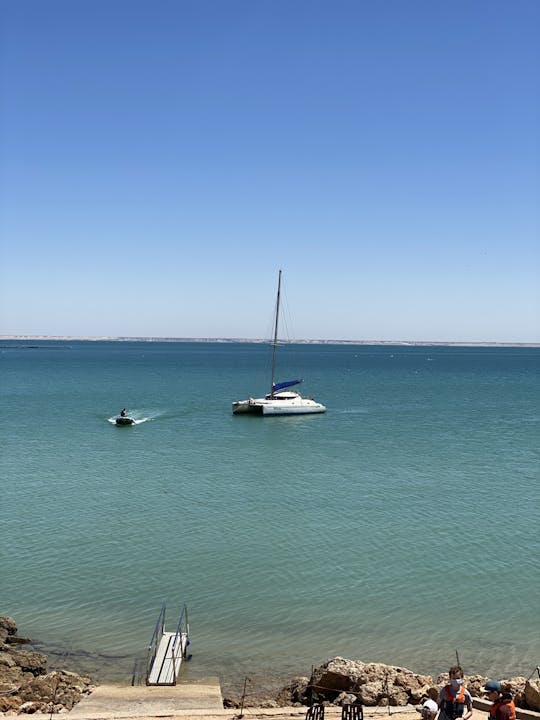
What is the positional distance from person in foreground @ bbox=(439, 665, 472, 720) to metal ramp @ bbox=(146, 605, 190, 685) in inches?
292

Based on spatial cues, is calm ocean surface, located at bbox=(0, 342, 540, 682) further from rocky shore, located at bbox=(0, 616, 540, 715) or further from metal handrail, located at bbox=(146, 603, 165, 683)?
rocky shore, located at bbox=(0, 616, 540, 715)

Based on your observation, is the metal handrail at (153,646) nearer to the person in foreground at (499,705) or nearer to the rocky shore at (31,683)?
the rocky shore at (31,683)

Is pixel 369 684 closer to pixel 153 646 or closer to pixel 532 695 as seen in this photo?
pixel 532 695

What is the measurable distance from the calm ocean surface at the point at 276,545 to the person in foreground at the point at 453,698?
6.89m

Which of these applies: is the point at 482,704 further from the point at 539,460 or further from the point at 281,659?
the point at 539,460

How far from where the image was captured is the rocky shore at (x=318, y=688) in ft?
45.0

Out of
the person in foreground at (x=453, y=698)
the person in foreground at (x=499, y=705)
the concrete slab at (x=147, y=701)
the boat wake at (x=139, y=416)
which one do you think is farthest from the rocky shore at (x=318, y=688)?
the boat wake at (x=139, y=416)

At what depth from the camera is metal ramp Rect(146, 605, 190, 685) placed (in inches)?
622

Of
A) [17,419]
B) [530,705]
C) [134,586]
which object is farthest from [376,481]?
[17,419]

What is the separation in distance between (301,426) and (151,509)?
105 feet

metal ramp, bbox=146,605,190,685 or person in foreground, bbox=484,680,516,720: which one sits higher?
person in foreground, bbox=484,680,516,720

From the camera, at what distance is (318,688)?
1458 cm

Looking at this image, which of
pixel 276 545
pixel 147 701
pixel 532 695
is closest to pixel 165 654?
pixel 147 701

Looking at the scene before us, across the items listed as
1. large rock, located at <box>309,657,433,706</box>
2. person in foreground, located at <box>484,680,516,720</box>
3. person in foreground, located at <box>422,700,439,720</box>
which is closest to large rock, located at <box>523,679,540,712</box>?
large rock, located at <box>309,657,433,706</box>
